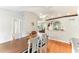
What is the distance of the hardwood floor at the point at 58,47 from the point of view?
4.79 ft

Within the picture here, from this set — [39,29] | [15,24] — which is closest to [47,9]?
[39,29]

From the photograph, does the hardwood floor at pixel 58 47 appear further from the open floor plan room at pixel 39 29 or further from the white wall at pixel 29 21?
the white wall at pixel 29 21

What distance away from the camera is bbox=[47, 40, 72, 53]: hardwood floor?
146 centimetres

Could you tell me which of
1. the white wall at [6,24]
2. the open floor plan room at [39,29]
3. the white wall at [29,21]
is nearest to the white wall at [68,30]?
the open floor plan room at [39,29]

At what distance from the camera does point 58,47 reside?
4.85 feet

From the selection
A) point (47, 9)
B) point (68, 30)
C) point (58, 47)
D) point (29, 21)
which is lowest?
point (58, 47)

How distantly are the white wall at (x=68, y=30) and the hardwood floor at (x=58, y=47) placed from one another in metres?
0.06

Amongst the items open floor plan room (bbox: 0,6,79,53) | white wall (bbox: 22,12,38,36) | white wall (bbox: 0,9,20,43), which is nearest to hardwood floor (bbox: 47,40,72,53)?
open floor plan room (bbox: 0,6,79,53)

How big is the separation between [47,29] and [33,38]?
0.21m

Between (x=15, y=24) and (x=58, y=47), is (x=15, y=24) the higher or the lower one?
the higher one

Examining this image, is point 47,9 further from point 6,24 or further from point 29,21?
point 6,24

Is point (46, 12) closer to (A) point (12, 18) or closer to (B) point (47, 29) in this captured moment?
(B) point (47, 29)

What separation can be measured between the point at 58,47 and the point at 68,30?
0.24 metres
